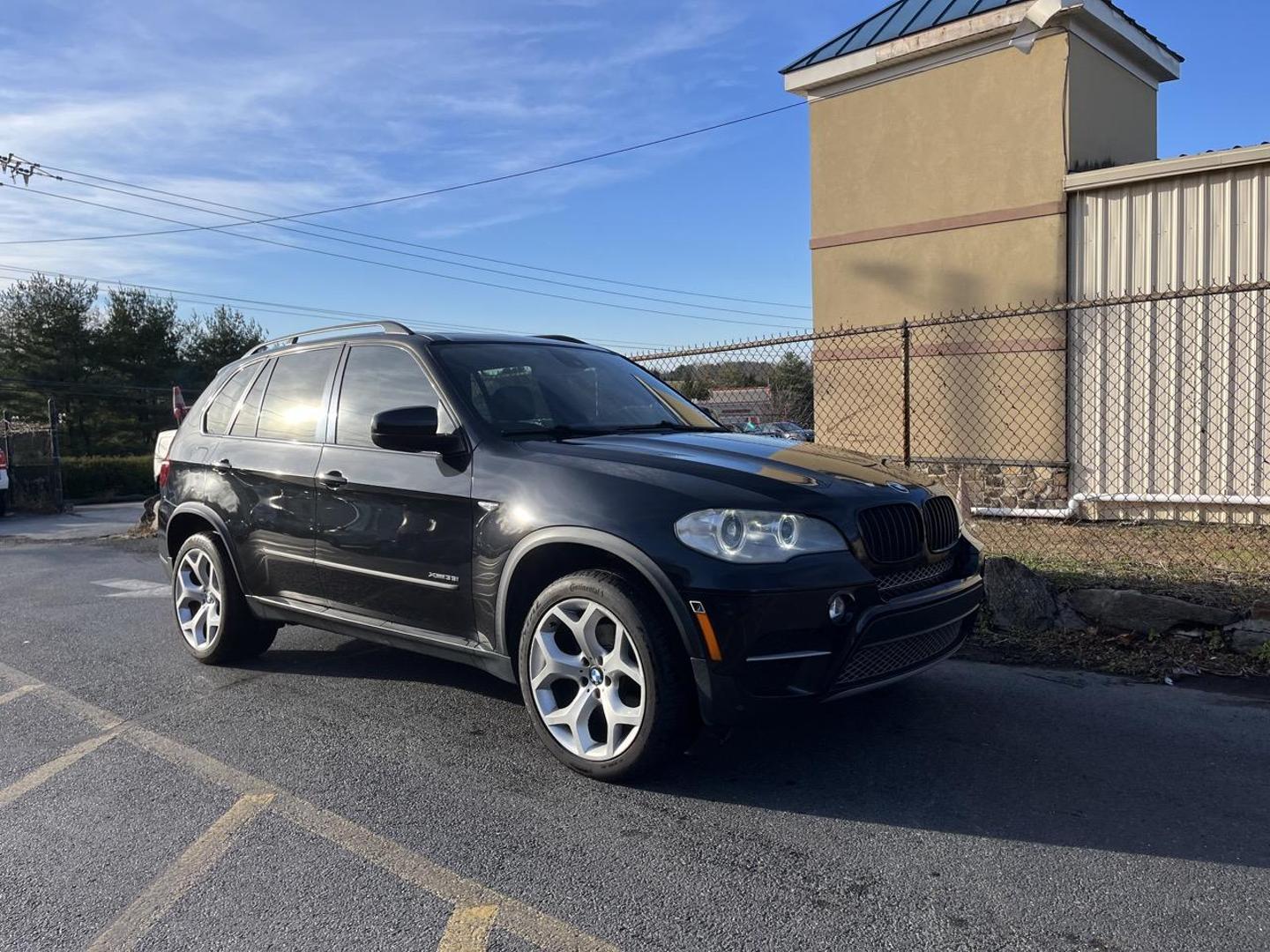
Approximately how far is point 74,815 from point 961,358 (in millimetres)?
9874

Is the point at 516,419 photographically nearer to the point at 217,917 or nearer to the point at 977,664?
the point at 217,917

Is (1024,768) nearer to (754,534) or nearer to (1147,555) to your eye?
(754,534)

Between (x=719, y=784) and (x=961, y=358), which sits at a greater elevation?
(x=961, y=358)

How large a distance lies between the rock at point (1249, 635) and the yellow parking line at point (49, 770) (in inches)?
224

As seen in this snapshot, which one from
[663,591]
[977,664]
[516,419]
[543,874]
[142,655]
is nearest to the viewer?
[543,874]

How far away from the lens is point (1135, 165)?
31.0 feet

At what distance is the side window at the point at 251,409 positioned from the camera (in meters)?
5.40

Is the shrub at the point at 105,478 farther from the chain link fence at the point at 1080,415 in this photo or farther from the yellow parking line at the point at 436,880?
the yellow parking line at the point at 436,880

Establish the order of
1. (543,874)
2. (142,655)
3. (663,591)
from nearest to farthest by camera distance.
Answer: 1. (543,874)
2. (663,591)
3. (142,655)

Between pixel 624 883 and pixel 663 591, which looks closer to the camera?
pixel 624 883

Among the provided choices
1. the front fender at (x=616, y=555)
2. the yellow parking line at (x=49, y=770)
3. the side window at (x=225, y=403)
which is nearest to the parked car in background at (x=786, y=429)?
the side window at (x=225, y=403)

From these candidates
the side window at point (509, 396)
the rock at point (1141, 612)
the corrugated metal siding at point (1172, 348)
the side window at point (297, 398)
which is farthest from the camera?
the corrugated metal siding at point (1172, 348)

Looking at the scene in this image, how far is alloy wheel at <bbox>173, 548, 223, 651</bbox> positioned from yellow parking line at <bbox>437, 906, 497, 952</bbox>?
3.22 metres

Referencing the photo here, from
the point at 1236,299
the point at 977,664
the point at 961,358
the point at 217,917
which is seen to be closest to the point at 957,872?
the point at 217,917
